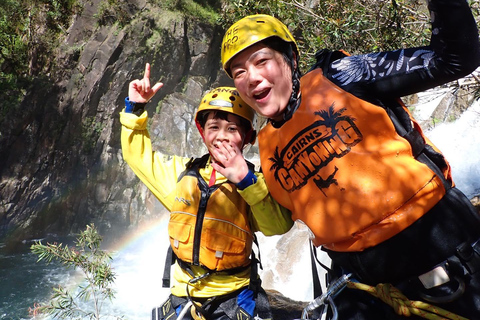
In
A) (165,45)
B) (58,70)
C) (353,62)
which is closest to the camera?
(353,62)

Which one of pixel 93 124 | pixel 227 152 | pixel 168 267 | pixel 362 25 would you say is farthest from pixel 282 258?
pixel 93 124

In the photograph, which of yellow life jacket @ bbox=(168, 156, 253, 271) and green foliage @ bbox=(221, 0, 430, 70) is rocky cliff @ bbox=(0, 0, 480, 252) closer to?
green foliage @ bbox=(221, 0, 430, 70)

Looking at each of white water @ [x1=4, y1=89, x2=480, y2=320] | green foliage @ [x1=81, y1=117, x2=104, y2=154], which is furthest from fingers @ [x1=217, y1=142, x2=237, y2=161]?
green foliage @ [x1=81, y1=117, x2=104, y2=154]

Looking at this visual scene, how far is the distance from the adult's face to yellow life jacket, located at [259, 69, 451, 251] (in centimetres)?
13

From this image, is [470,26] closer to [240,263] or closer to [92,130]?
[240,263]

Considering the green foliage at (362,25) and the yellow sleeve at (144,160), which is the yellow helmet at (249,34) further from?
the green foliage at (362,25)

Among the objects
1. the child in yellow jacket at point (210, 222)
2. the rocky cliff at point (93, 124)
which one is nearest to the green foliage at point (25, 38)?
the rocky cliff at point (93, 124)

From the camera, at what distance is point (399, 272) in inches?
53.5

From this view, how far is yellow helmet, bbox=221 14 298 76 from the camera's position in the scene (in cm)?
174

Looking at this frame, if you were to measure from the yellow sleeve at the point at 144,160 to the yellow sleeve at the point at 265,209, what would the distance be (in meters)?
0.75

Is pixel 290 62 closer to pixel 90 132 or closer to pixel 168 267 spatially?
pixel 168 267

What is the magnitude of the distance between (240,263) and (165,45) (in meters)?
15.0

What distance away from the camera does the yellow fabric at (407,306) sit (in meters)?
1.27

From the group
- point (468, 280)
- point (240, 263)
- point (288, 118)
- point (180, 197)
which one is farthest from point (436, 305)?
point (180, 197)
